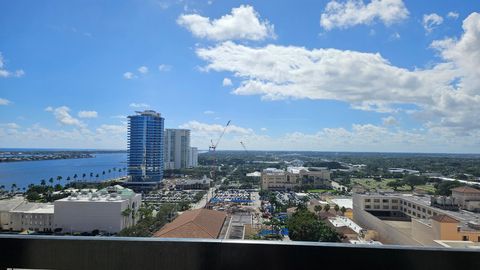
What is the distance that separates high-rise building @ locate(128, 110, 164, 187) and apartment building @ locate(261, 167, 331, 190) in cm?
755

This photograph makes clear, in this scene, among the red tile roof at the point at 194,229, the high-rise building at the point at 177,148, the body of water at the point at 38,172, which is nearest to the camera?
the red tile roof at the point at 194,229

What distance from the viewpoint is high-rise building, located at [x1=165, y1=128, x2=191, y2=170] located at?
29516 mm

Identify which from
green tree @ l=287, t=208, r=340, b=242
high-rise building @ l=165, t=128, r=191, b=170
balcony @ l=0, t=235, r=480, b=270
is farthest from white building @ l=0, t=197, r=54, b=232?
high-rise building @ l=165, t=128, r=191, b=170

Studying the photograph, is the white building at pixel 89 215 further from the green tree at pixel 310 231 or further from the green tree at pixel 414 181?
the green tree at pixel 414 181

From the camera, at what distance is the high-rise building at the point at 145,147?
21859 mm

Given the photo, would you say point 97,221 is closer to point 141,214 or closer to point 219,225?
point 141,214

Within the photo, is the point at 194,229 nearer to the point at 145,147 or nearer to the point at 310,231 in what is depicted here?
the point at 310,231

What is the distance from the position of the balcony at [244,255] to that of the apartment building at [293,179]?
2238 centimetres

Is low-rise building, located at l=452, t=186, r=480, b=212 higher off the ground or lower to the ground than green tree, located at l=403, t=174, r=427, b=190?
higher

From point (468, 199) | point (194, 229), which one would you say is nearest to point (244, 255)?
point (194, 229)

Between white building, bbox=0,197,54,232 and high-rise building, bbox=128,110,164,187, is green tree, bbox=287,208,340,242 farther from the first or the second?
high-rise building, bbox=128,110,164,187

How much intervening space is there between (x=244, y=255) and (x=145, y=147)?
22.4 meters

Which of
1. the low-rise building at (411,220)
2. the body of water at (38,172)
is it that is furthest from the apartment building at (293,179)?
the body of water at (38,172)

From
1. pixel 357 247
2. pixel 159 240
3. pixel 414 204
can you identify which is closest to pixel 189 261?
pixel 159 240
